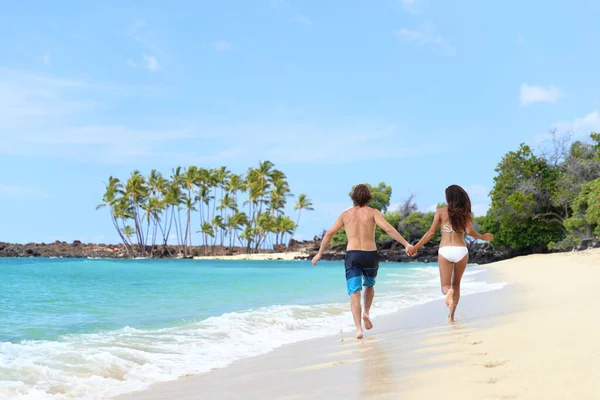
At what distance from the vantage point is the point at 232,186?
88938 millimetres

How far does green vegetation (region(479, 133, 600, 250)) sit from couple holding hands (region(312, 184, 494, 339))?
126 ft

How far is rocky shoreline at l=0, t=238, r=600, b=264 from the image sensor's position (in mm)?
61656

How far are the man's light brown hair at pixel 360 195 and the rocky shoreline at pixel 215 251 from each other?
4983cm

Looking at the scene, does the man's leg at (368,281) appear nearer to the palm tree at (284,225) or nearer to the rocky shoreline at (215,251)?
the rocky shoreline at (215,251)

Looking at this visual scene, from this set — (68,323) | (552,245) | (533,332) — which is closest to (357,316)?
(533,332)

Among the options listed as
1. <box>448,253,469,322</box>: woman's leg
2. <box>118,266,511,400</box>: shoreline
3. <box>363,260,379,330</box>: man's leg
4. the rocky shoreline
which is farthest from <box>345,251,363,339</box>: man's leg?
the rocky shoreline

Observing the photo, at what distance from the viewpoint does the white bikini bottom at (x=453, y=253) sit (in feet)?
23.4

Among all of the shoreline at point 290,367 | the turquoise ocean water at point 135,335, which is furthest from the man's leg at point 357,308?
the turquoise ocean water at point 135,335

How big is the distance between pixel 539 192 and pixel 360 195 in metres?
44.0

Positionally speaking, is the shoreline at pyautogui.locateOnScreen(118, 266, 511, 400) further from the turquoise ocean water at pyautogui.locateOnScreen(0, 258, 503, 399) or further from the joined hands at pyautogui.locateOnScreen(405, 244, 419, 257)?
the joined hands at pyautogui.locateOnScreen(405, 244, 419, 257)

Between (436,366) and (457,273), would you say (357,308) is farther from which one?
(436,366)

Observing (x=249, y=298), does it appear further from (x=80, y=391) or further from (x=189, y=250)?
(x=189, y=250)

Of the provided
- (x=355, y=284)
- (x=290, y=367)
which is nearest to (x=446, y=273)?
(x=355, y=284)

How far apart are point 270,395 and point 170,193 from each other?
83.2m
